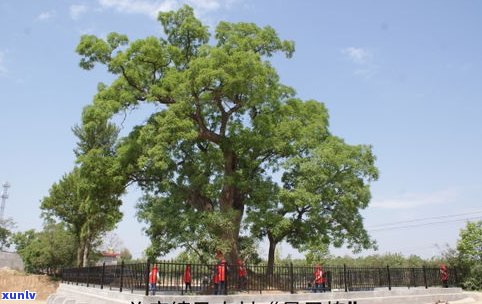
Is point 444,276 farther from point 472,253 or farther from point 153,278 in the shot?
point 153,278

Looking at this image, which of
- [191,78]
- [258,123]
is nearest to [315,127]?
[258,123]

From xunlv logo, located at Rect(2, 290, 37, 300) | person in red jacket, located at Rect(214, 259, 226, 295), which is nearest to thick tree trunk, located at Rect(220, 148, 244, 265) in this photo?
person in red jacket, located at Rect(214, 259, 226, 295)

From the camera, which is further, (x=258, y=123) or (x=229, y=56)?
(x=258, y=123)

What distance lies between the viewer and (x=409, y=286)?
22.1 m

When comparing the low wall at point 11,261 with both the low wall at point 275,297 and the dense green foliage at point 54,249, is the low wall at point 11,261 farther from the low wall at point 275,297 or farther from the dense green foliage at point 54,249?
the low wall at point 275,297

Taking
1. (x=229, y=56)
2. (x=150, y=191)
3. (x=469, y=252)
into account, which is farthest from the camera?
(x=469, y=252)

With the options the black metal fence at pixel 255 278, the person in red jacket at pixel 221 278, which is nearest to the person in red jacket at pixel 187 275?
the black metal fence at pixel 255 278

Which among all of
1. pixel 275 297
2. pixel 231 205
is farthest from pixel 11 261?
pixel 275 297

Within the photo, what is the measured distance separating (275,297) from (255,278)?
8.35 feet

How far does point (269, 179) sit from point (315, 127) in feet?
12.4

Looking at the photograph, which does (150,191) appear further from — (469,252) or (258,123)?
(469,252)

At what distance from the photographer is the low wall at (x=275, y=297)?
47.6 feet

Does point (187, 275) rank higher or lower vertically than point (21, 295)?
higher

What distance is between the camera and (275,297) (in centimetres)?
1627
